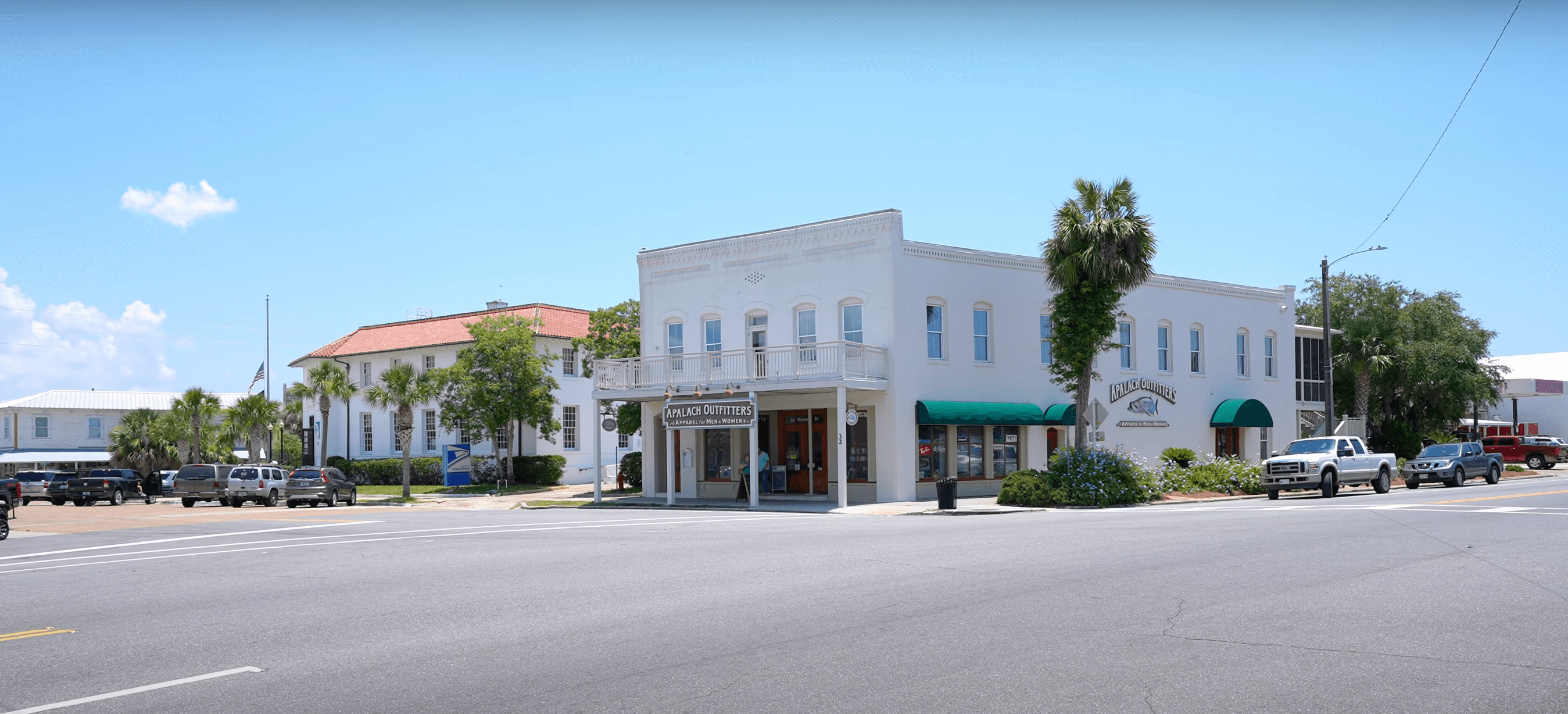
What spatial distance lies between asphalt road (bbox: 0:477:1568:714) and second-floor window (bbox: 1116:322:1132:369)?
20.8 meters

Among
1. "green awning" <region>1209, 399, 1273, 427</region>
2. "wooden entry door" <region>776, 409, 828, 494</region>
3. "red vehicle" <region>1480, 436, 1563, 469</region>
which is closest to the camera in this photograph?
"wooden entry door" <region>776, 409, 828, 494</region>

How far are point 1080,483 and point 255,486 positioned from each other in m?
28.9

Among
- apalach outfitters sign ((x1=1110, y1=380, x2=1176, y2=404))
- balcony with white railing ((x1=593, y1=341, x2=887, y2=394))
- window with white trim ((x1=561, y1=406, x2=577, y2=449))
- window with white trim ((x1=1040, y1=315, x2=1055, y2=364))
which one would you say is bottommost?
window with white trim ((x1=561, y1=406, x2=577, y2=449))

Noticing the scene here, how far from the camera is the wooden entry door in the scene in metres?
34.2

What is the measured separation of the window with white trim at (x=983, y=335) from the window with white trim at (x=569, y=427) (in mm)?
23157

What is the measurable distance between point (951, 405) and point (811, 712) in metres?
26.9

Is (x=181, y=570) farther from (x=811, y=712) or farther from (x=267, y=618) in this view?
(x=811, y=712)

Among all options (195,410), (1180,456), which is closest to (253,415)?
(195,410)

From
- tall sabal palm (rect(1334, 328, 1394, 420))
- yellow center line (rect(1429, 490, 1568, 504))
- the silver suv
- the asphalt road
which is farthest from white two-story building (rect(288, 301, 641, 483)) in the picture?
the asphalt road

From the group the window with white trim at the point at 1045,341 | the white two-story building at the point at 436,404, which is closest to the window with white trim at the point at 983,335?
the window with white trim at the point at 1045,341

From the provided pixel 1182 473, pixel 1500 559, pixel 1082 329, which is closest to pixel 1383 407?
pixel 1182 473

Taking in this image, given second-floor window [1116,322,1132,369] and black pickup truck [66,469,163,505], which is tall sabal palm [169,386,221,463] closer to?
black pickup truck [66,469,163,505]

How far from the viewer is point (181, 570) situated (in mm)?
14711

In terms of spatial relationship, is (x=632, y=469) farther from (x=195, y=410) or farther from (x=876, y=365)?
(x=195, y=410)
